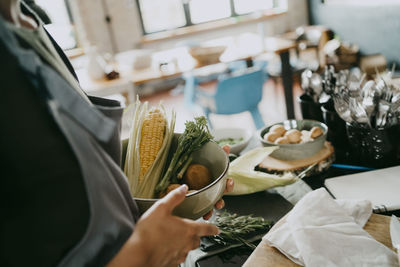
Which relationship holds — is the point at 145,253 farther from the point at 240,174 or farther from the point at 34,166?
the point at 240,174

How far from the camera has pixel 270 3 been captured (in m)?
6.12

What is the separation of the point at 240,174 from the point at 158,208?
0.46 metres

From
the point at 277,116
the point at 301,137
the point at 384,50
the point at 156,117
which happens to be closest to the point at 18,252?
the point at 156,117

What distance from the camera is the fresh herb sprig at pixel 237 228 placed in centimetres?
82

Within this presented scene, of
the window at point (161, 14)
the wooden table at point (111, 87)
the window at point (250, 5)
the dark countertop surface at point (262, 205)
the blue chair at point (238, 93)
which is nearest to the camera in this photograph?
the dark countertop surface at point (262, 205)

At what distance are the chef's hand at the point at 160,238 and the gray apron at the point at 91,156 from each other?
2cm

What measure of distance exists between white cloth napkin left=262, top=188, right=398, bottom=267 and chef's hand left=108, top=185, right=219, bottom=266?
22cm

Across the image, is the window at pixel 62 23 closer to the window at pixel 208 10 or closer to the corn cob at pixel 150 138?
the window at pixel 208 10

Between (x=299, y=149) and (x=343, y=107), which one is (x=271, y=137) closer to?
(x=299, y=149)

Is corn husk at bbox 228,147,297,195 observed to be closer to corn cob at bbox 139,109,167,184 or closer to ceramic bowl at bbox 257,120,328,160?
ceramic bowl at bbox 257,120,328,160

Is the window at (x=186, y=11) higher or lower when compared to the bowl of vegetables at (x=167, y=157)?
higher

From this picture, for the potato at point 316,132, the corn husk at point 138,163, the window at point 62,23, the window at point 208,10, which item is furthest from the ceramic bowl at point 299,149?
the window at point 208,10

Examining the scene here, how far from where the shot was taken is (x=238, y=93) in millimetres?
2742

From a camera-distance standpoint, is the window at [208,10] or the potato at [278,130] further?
the window at [208,10]
